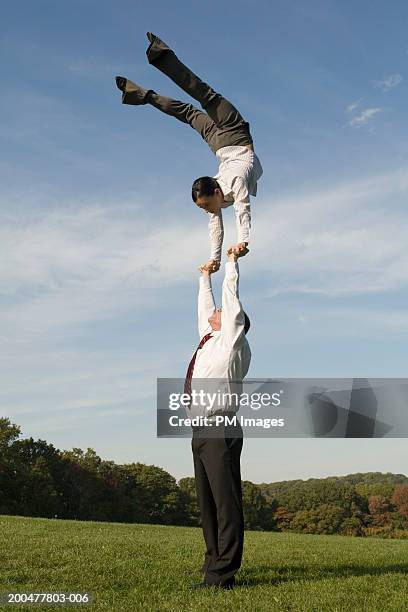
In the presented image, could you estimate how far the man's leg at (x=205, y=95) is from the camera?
7.90 m

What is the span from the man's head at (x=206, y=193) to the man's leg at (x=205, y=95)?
718 mm

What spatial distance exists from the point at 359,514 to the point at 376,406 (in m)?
43.5

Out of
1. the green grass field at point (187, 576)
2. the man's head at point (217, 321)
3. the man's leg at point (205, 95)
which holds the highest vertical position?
the man's leg at point (205, 95)

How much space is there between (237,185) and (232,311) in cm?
171

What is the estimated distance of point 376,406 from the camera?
14023mm

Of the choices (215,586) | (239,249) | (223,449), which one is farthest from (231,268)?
(215,586)

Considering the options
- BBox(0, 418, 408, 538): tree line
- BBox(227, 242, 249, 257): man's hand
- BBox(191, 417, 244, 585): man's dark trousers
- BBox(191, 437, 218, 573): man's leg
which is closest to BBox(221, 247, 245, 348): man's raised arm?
BBox(227, 242, 249, 257): man's hand

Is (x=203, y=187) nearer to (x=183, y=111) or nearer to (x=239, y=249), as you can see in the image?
(x=239, y=249)

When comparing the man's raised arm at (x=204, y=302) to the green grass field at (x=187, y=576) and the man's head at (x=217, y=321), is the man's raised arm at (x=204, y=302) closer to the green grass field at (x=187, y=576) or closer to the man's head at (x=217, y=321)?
the man's head at (x=217, y=321)

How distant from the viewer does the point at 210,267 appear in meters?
8.02

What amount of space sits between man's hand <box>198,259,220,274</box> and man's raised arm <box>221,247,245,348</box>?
91 centimetres

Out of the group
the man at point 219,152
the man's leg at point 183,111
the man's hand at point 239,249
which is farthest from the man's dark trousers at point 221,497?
the man's leg at point 183,111

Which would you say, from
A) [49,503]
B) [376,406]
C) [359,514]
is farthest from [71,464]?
[376,406]

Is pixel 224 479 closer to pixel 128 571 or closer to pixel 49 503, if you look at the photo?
pixel 128 571
